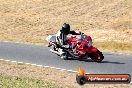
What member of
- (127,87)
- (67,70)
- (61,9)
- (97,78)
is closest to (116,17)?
(61,9)

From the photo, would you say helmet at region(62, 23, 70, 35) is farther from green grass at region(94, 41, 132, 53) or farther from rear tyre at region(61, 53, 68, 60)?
green grass at region(94, 41, 132, 53)

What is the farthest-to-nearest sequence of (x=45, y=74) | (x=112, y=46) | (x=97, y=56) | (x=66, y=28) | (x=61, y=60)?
(x=112, y=46), (x=66, y=28), (x=61, y=60), (x=97, y=56), (x=45, y=74)

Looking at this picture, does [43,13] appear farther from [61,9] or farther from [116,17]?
[116,17]

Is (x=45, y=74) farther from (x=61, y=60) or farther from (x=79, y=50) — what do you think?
(x=79, y=50)

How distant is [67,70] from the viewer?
19.7 metres

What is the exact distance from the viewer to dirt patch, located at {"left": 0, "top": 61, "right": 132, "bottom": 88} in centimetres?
1691

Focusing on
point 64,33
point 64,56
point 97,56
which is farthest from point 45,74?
point 64,33

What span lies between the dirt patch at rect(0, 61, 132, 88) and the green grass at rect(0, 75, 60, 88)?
64cm

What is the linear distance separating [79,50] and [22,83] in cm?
664

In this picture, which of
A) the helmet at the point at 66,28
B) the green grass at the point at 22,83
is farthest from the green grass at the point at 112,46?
the green grass at the point at 22,83

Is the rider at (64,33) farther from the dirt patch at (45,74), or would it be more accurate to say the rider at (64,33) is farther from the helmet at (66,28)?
the dirt patch at (45,74)

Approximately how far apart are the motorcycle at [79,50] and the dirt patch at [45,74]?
2.78 m

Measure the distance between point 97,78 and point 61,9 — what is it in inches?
1452

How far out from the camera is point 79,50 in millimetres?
22375
